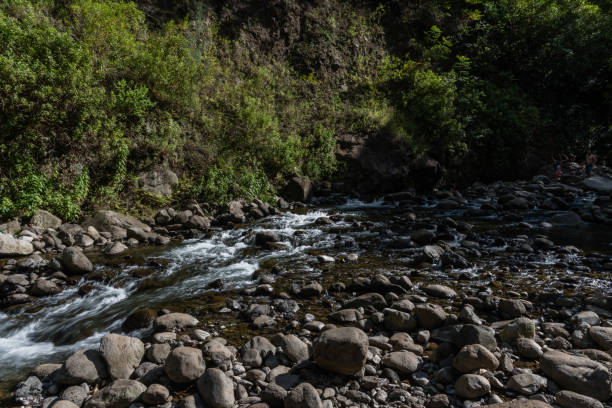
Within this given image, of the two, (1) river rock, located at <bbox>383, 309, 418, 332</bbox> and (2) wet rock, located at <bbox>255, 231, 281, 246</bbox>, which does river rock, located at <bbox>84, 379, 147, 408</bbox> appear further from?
(2) wet rock, located at <bbox>255, 231, 281, 246</bbox>

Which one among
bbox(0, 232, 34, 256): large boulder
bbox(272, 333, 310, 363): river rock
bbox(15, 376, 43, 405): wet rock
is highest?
bbox(0, 232, 34, 256): large boulder

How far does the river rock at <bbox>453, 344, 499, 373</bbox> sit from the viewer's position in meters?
2.70

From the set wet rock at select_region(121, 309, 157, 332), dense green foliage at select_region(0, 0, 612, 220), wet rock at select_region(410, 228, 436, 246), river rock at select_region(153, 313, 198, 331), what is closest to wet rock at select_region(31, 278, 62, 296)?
wet rock at select_region(121, 309, 157, 332)

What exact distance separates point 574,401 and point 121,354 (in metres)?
3.67

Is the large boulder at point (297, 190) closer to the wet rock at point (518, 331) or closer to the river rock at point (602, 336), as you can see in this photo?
the wet rock at point (518, 331)

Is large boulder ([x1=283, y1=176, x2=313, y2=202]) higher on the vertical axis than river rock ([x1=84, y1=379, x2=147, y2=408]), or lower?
higher

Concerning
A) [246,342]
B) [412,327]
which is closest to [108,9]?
[246,342]

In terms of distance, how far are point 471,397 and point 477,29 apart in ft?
72.0

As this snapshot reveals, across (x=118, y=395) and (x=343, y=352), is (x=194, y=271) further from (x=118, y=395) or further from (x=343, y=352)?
(x=343, y=352)

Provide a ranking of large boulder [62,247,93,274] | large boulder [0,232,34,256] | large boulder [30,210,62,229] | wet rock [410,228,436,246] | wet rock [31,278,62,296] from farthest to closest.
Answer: wet rock [410,228,436,246] < large boulder [30,210,62,229] < large boulder [0,232,34,256] < large boulder [62,247,93,274] < wet rock [31,278,62,296]

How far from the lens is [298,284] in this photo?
493 cm

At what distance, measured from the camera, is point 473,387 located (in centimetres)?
247

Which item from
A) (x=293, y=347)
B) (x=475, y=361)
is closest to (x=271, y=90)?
(x=293, y=347)

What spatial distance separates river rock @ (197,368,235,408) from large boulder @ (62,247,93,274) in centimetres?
402
